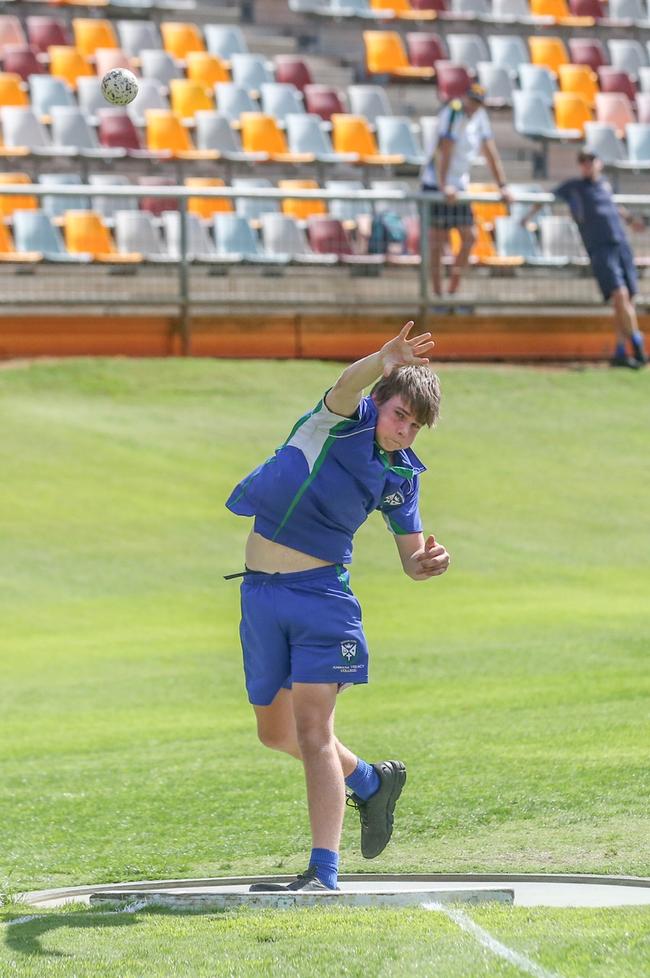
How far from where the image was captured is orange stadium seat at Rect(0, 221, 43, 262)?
18.2m

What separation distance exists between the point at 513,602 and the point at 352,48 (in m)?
16.1

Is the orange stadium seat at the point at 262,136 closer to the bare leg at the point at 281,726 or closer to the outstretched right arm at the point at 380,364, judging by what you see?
the bare leg at the point at 281,726

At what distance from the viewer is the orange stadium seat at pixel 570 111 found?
2620 centimetres

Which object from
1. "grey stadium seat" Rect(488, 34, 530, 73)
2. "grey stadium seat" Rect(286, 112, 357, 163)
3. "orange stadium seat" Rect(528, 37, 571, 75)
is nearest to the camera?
"grey stadium seat" Rect(286, 112, 357, 163)

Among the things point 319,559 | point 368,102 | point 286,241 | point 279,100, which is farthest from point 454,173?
point 319,559

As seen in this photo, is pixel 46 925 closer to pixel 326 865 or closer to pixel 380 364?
pixel 326 865

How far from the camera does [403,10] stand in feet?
89.5

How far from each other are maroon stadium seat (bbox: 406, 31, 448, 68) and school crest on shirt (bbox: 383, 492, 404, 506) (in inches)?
840

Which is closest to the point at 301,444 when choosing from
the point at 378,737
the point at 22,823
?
the point at 22,823

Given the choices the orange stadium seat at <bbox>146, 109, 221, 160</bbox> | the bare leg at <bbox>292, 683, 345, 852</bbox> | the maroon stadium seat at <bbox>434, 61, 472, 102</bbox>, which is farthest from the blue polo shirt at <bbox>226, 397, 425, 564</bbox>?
the maroon stadium seat at <bbox>434, 61, 472, 102</bbox>

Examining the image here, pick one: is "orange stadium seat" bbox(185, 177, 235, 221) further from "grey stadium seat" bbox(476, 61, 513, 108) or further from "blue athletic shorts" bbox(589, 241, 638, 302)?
"grey stadium seat" bbox(476, 61, 513, 108)

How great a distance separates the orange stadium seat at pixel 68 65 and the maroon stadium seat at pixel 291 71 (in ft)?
10.1

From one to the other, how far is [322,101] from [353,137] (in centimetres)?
149

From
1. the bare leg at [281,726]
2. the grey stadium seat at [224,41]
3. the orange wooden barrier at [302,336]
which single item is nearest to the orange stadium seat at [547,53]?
the grey stadium seat at [224,41]
